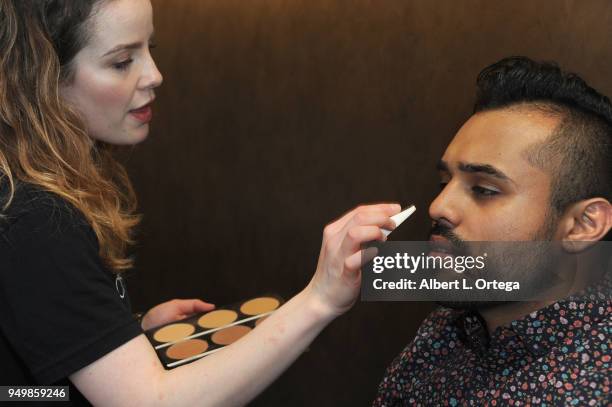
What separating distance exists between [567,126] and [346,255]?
421 millimetres

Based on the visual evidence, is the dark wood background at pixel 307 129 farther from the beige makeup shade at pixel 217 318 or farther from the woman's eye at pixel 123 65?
the woman's eye at pixel 123 65

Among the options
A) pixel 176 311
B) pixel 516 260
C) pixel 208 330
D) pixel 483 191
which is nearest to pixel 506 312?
pixel 516 260

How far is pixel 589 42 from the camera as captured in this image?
47.2 inches

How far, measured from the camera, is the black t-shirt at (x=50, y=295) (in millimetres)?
843

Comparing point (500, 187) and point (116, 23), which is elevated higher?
point (116, 23)

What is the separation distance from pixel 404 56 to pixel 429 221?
346 millimetres

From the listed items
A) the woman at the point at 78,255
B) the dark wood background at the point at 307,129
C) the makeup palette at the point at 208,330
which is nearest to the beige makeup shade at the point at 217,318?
the makeup palette at the point at 208,330

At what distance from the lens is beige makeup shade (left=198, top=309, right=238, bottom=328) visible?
50.3 inches

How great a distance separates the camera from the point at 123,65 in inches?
40.9

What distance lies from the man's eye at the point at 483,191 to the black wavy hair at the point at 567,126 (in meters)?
0.07

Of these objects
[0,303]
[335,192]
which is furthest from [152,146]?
[0,303]

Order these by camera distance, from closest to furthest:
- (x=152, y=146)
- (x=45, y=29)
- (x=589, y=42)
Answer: (x=45, y=29), (x=589, y=42), (x=152, y=146)

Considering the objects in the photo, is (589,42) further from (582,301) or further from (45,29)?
(45,29)

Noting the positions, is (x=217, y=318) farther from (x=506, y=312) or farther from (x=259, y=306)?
(x=506, y=312)
